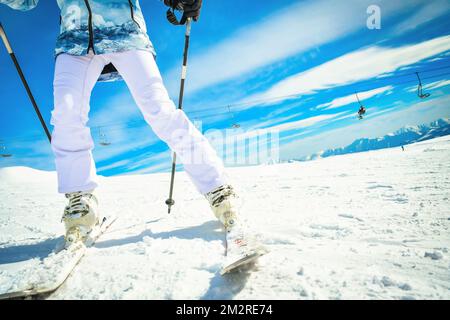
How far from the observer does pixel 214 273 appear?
1159 millimetres

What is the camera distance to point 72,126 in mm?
1800

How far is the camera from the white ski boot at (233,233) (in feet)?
3.73

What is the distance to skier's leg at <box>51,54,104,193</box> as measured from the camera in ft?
5.83

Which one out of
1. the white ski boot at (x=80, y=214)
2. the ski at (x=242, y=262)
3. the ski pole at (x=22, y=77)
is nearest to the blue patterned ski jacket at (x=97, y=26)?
the ski pole at (x=22, y=77)

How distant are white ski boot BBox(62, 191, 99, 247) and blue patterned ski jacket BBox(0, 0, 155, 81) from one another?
1.10m

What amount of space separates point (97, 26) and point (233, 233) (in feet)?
6.15

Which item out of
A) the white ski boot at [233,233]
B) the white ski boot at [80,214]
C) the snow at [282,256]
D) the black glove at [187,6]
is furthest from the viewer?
the black glove at [187,6]

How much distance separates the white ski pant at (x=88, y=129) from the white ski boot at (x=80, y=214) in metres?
0.07

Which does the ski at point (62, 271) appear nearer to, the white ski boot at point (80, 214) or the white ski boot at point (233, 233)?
the white ski boot at point (80, 214)
